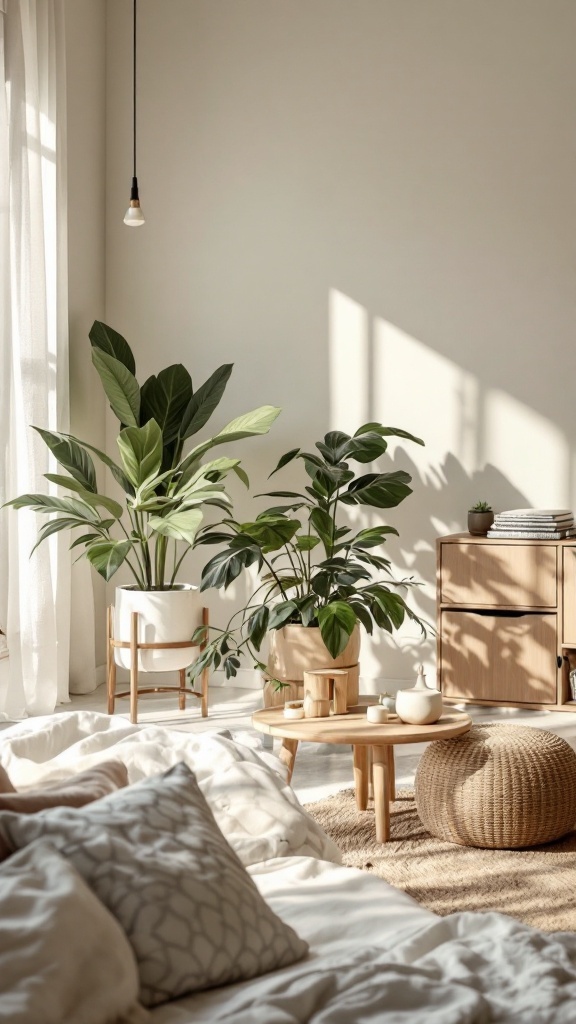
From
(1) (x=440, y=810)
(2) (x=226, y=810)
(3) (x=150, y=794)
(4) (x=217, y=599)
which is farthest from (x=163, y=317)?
(3) (x=150, y=794)

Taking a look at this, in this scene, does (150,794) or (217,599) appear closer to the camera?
(150,794)

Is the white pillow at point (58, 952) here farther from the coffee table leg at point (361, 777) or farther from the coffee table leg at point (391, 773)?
the coffee table leg at point (361, 777)

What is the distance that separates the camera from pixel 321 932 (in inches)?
63.2

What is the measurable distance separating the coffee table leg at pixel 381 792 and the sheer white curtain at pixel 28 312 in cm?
215

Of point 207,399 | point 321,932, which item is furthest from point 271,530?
point 321,932

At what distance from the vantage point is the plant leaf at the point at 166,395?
5.10 meters

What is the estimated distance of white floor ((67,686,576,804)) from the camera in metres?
3.83

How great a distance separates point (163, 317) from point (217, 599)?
1.52 meters

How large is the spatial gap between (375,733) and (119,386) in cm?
241

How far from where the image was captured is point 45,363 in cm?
498

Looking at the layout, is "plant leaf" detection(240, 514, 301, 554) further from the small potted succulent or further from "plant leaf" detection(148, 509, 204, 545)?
the small potted succulent

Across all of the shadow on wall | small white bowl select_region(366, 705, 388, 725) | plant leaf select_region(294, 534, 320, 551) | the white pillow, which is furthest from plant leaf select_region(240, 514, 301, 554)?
the white pillow

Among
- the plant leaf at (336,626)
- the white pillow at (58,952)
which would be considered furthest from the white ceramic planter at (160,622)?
the white pillow at (58,952)

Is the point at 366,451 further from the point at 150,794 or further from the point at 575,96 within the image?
the point at 150,794
